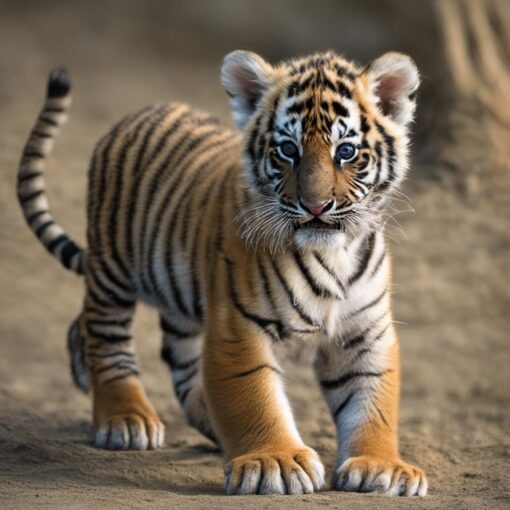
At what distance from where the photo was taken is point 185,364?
4.91 m

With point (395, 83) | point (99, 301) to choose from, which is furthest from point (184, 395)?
point (395, 83)

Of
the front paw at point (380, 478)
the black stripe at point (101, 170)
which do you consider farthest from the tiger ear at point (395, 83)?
the black stripe at point (101, 170)

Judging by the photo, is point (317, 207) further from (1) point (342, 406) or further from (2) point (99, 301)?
(2) point (99, 301)

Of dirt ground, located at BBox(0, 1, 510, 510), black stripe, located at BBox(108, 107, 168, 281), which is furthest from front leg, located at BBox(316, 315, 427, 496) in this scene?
black stripe, located at BBox(108, 107, 168, 281)

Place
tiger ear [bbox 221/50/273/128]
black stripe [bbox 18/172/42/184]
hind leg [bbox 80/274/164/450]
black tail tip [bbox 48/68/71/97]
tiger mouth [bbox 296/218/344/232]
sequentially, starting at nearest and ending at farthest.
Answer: tiger mouth [bbox 296/218/344/232] < tiger ear [bbox 221/50/273/128] < hind leg [bbox 80/274/164/450] < black tail tip [bbox 48/68/71/97] < black stripe [bbox 18/172/42/184]

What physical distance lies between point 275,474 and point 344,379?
24.2 inches

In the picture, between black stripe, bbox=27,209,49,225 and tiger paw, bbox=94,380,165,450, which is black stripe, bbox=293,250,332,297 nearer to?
tiger paw, bbox=94,380,165,450

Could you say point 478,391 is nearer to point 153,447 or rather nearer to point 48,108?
point 153,447

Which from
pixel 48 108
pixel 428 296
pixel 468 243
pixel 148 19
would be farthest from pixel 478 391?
pixel 148 19

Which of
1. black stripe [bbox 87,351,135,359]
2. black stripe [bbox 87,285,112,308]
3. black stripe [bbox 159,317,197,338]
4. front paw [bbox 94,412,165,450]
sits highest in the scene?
black stripe [bbox 87,285,112,308]

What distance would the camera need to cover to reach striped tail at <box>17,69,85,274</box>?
4949 millimetres

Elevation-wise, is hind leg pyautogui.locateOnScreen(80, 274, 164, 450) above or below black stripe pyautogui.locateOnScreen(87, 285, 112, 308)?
below

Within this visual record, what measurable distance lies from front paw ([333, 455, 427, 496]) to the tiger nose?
31.4 inches

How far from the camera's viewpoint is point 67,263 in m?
5.06
